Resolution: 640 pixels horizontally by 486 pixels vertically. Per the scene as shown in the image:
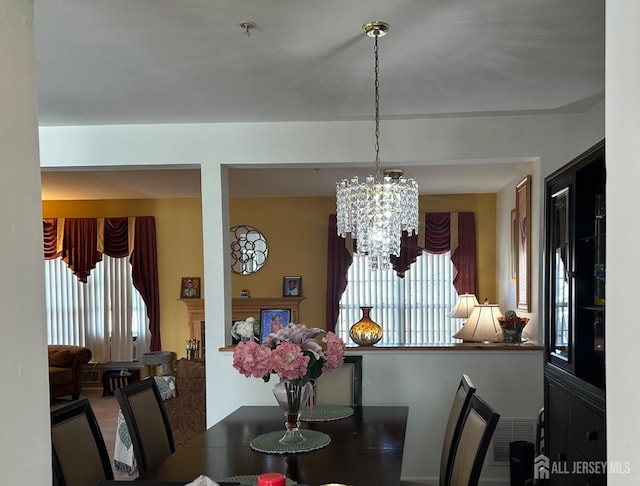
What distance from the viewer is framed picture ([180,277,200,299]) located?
7.99 m

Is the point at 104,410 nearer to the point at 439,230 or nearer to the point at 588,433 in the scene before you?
the point at 439,230

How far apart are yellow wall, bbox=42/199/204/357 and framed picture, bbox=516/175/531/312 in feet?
14.9

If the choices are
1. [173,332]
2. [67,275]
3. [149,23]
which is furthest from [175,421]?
[67,275]

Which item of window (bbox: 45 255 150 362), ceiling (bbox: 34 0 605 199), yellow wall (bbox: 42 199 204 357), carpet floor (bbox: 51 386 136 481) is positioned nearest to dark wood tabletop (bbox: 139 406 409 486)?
ceiling (bbox: 34 0 605 199)

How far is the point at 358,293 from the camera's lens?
7.93 meters

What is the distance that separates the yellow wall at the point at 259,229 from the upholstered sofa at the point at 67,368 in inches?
43.2

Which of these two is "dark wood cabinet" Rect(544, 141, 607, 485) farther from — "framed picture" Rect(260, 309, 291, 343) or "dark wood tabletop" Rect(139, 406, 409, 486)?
"framed picture" Rect(260, 309, 291, 343)

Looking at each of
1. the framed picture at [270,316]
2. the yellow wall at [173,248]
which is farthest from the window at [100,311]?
the framed picture at [270,316]

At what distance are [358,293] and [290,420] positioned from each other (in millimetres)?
5346

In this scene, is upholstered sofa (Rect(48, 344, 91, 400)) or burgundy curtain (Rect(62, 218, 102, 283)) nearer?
upholstered sofa (Rect(48, 344, 91, 400))

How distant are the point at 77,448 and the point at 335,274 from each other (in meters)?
5.63

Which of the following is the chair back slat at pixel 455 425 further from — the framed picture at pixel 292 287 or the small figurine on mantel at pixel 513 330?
the framed picture at pixel 292 287

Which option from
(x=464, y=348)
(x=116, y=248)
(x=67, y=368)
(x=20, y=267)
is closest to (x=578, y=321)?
(x=464, y=348)

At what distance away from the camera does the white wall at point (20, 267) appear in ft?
2.86
